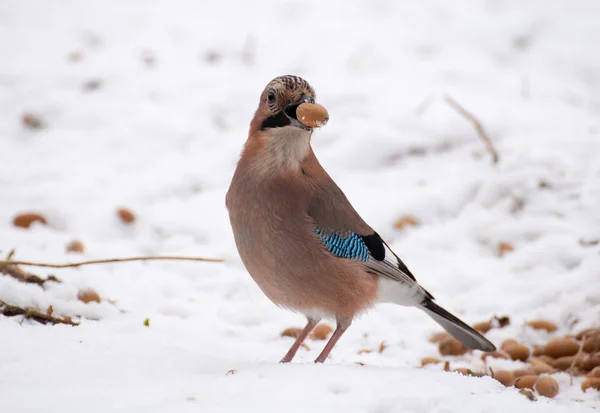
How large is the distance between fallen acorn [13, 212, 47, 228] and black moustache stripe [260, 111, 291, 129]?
187 cm

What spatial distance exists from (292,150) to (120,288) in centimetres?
125

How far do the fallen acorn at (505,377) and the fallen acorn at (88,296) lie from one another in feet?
5.38

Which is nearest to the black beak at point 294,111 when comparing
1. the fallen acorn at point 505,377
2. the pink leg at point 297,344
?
the pink leg at point 297,344

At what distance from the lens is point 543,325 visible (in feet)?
10.8

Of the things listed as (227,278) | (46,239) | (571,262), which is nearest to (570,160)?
(571,262)

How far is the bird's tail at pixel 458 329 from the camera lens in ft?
9.84

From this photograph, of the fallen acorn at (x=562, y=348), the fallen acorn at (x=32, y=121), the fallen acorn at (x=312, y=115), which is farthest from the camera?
the fallen acorn at (x=32, y=121)

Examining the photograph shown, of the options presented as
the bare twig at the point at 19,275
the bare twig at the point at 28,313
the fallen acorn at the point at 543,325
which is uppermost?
the bare twig at the point at 19,275

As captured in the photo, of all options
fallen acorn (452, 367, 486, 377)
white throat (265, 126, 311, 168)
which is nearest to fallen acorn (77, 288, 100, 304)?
white throat (265, 126, 311, 168)

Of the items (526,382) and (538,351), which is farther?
(538,351)

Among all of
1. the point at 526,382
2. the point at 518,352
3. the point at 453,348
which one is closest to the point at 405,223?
the point at 453,348

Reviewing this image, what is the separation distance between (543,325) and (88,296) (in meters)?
1.99

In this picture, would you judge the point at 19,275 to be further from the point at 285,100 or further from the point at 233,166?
the point at 233,166

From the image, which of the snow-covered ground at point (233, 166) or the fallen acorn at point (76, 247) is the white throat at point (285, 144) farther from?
the fallen acorn at point (76, 247)
